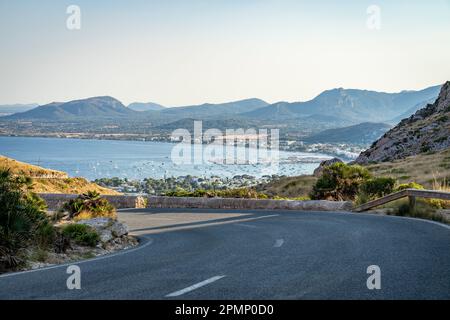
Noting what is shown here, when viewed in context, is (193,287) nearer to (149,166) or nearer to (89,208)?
(89,208)

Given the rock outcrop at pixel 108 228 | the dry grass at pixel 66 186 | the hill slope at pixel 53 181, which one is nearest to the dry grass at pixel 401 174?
the dry grass at pixel 66 186

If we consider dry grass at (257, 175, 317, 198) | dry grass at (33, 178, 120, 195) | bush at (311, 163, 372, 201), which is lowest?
Result: dry grass at (257, 175, 317, 198)

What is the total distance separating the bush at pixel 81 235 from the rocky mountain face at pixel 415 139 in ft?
202

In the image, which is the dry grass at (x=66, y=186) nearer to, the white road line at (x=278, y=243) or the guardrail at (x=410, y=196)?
the guardrail at (x=410, y=196)

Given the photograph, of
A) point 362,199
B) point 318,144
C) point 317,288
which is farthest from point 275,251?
point 318,144

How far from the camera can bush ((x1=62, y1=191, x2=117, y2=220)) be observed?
18.7m

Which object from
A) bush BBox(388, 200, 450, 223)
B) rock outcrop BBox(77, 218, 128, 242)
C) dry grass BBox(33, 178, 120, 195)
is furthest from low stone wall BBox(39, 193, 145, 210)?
rock outcrop BBox(77, 218, 128, 242)

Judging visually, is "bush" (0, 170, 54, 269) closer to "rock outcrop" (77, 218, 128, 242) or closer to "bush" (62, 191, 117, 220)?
"rock outcrop" (77, 218, 128, 242)

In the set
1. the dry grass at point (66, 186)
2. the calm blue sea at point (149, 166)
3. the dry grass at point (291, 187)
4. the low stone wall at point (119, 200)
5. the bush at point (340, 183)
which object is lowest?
the calm blue sea at point (149, 166)

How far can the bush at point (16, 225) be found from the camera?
10.3 metres

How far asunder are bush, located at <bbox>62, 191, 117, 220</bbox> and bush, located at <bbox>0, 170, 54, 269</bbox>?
5587 millimetres

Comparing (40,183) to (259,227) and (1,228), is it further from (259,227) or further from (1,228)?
(1,228)

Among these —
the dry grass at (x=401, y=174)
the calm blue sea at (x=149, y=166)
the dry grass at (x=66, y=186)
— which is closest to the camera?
the dry grass at (x=66, y=186)
